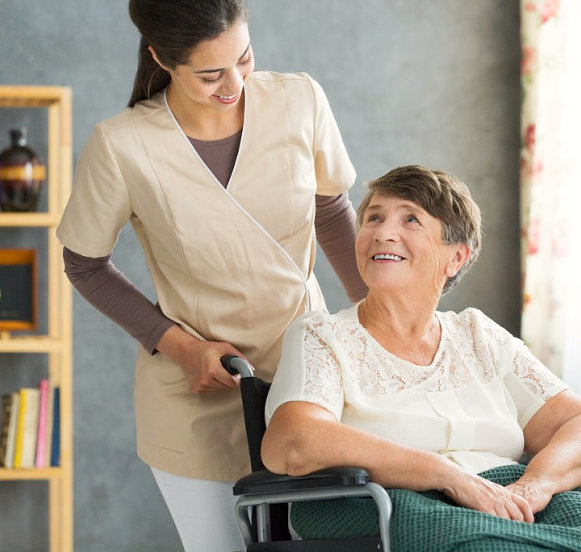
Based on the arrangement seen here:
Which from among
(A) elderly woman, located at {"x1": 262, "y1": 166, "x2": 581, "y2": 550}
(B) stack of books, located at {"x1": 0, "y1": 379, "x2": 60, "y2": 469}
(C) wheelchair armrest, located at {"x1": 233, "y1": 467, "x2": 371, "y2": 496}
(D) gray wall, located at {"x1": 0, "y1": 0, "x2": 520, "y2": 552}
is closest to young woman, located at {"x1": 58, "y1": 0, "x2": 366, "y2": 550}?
(A) elderly woman, located at {"x1": 262, "y1": 166, "x2": 581, "y2": 550}

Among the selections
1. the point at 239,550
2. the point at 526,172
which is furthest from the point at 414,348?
the point at 526,172

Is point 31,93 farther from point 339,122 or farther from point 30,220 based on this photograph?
point 339,122

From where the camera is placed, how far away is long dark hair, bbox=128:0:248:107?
5.53 feet

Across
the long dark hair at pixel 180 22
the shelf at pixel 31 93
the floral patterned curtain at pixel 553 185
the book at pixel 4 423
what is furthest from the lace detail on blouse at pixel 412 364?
the book at pixel 4 423

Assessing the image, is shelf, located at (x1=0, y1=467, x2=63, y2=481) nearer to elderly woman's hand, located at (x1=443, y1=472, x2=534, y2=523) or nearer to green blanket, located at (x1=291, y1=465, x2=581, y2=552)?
green blanket, located at (x1=291, y1=465, x2=581, y2=552)

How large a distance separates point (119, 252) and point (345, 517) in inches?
73.8

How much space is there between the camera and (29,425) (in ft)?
10.4

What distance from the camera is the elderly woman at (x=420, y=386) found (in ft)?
5.47

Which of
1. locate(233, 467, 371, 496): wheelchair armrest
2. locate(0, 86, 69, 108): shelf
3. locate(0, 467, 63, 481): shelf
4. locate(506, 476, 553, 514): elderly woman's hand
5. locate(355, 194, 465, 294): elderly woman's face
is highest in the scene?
locate(0, 86, 69, 108): shelf

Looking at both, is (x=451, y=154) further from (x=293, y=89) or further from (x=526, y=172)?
(x=293, y=89)

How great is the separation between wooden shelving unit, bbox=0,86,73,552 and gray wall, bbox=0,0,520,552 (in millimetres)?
225

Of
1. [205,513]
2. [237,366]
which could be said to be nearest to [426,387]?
[237,366]

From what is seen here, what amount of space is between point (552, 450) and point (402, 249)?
1.58 ft

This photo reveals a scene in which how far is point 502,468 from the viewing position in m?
1.81
